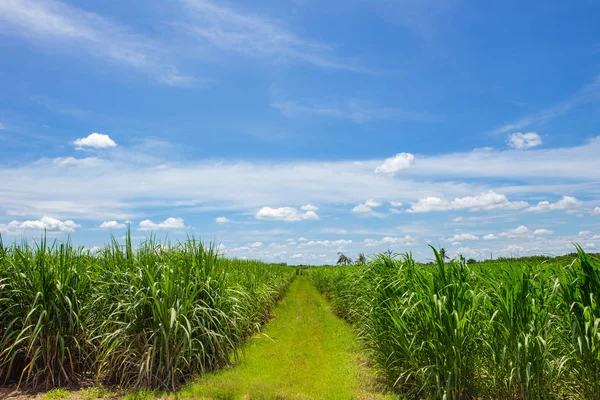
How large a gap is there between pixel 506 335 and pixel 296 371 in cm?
405

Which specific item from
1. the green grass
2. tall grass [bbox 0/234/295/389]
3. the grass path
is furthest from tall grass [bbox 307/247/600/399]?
the green grass

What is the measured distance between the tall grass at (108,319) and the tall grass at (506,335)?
3092mm

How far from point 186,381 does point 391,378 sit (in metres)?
3.11

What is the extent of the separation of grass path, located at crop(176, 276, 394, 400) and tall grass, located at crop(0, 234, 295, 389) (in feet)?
1.80

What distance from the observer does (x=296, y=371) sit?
7.49 metres

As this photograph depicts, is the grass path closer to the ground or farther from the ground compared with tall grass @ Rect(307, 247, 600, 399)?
closer to the ground

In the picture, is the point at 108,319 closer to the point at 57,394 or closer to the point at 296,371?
the point at 57,394

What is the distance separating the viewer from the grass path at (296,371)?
570 cm

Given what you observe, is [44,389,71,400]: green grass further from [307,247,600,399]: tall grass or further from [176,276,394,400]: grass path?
[307,247,600,399]: tall grass

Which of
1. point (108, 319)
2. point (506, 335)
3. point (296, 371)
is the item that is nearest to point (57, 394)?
point (108, 319)

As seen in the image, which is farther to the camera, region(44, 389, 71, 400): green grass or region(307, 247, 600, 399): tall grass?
region(44, 389, 71, 400): green grass

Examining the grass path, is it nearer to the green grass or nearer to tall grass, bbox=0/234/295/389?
tall grass, bbox=0/234/295/389

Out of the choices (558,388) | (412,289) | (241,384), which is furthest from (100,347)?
(558,388)

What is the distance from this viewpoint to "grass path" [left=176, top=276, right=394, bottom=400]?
5.70 m
